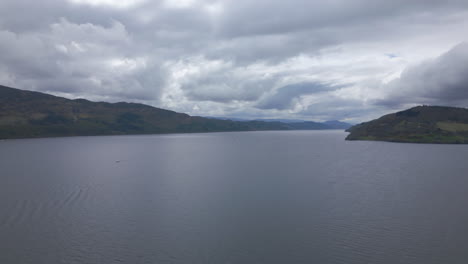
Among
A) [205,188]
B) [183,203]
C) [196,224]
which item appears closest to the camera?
[196,224]

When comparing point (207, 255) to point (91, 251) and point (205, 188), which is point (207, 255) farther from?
point (205, 188)

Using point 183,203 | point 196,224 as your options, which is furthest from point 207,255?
point 183,203

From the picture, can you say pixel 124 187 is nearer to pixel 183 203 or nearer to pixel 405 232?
pixel 183 203

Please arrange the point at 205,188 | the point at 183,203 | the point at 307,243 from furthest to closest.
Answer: the point at 205,188, the point at 183,203, the point at 307,243

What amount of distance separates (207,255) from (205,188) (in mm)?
27693

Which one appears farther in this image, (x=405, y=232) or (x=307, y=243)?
(x=405, y=232)

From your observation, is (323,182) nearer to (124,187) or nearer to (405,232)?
(405,232)

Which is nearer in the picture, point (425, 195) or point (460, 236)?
point (460, 236)

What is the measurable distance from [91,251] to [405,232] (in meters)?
30.7

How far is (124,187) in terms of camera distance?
5625 centimetres

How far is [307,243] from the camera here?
1131 inches

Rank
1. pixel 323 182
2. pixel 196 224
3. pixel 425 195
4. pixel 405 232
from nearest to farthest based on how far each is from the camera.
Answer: pixel 405 232
pixel 196 224
pixel 425 195
pixel 323 182

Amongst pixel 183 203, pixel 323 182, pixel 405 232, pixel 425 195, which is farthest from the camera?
pixel 323 182

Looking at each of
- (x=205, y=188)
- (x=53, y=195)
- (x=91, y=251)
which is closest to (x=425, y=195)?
(x=205, y=188)
